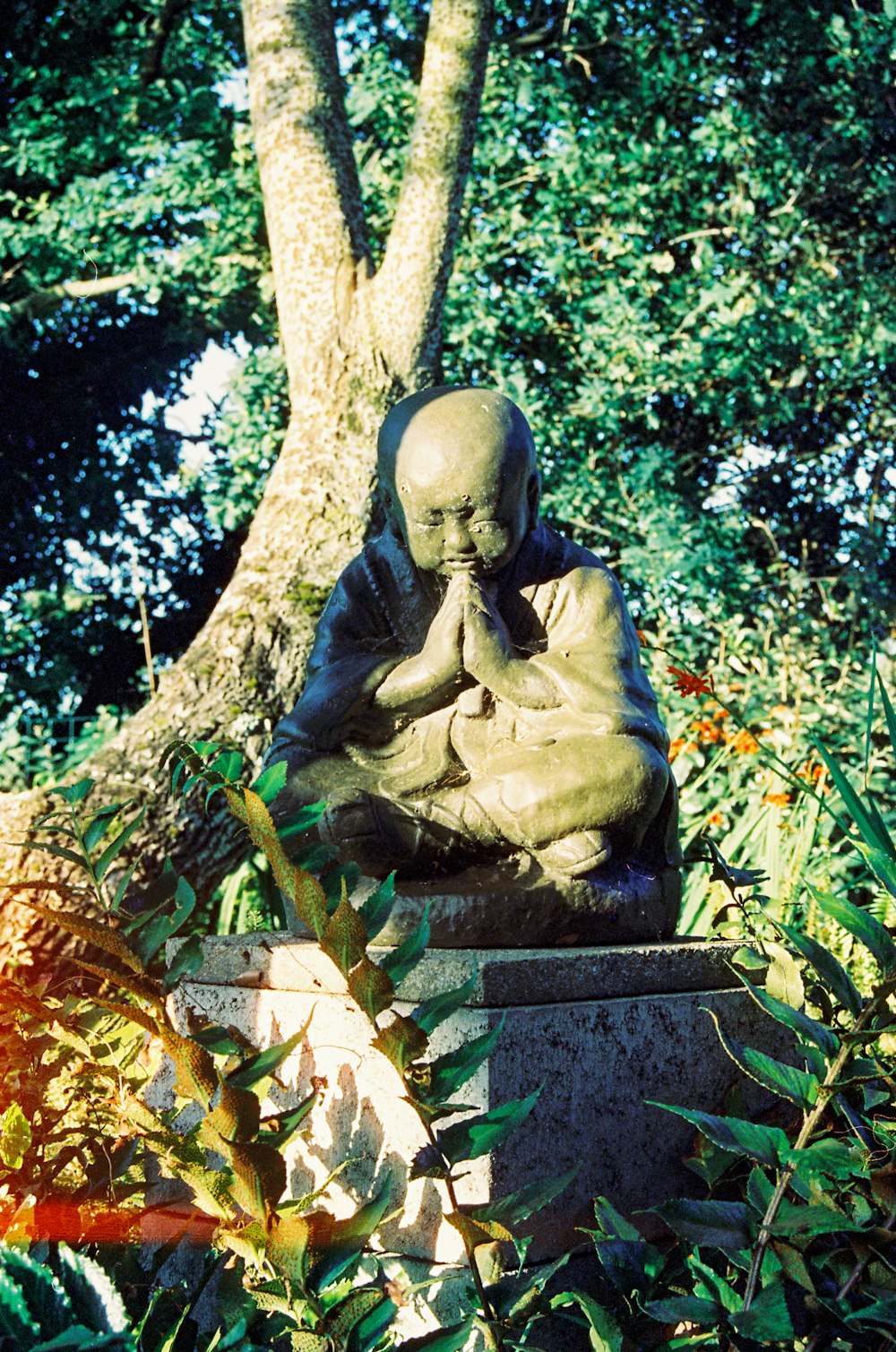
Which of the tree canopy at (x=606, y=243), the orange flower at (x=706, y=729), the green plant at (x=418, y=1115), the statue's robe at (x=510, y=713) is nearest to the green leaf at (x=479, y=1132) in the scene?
the green plant at (x=418, y=1115)

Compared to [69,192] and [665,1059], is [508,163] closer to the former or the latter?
[69,192]

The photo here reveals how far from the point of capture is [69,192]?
7938 millimetres

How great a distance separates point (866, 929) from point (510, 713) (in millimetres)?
1291

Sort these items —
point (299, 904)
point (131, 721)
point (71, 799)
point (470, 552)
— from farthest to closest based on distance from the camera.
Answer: point (131, 721) < point (470, 552) < point (71, 799) < point (299, 904)

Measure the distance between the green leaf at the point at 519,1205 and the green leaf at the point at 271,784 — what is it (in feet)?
1.97

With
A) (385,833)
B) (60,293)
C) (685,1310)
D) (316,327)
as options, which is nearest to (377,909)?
(685,1310)

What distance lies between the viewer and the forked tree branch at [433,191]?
573 cm

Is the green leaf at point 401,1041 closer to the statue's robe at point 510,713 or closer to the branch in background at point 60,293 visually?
the statue's robe at point 510,713

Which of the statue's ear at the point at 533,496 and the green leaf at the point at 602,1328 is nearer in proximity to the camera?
the green leaf at the point at 602,1328

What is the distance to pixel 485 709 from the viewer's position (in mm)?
2729

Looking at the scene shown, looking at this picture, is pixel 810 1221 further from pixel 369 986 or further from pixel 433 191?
pixel 433 191

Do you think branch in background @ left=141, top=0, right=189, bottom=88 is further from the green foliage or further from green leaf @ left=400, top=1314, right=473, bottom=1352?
green leaf @ left=400, top=1314, right=473, bottom=1352

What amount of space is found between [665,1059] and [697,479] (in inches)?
258

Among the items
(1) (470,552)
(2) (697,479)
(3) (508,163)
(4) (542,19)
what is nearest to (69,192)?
(3) (508,163)
